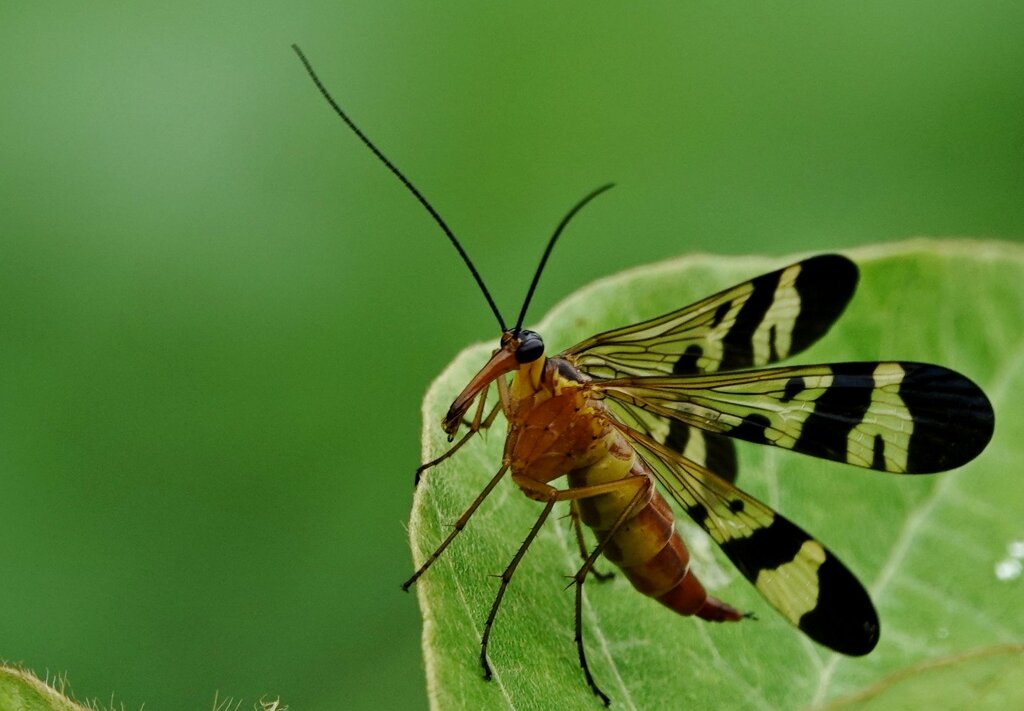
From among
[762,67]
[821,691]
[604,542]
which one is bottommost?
[821,691]

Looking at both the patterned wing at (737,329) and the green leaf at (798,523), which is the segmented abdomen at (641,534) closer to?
the green leaf at (798,523)

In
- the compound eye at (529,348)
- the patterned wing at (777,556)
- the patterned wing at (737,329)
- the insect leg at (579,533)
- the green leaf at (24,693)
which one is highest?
the green leaf at (24,693)

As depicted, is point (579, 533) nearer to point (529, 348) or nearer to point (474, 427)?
point (474, 427)

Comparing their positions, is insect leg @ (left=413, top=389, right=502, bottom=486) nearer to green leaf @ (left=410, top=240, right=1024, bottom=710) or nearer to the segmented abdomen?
green leaf @ (left=410, top=240, right=1024, bottom=710)

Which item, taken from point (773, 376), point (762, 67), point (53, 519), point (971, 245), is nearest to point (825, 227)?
point (762, 67)

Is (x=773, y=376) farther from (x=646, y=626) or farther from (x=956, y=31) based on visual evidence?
(x=956, y=31)

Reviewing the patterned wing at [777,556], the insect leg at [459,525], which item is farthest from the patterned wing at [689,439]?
the insect leg at [459,525]
